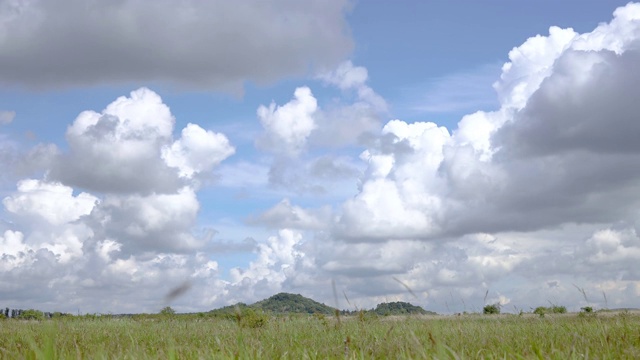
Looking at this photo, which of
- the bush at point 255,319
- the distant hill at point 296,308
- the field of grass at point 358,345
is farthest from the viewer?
the bush at point 255,319

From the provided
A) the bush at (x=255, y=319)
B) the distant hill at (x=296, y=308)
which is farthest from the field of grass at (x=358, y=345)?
the bush at (x=255, y=319)

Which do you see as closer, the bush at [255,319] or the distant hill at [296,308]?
the distant hill at [296,308]

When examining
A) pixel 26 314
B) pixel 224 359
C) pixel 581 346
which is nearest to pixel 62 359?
pixel 224 359

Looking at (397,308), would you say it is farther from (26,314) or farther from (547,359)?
(26,314)

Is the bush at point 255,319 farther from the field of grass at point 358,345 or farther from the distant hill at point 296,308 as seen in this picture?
the field of grass at point 358,345

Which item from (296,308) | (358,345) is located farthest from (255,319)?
(358,345)

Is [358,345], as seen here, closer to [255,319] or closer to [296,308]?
[296,308]

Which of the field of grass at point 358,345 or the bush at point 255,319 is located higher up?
the bush at point 255,319

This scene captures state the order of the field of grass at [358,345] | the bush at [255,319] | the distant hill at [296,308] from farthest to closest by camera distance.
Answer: the bush at [255,319]
the distant hill at [296,308]
the field of grass at [358,345]

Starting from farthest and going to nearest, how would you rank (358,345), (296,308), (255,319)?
(255,319) → (296,308) → (358,345)

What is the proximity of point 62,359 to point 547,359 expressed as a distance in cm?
489

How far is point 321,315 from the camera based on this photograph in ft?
63.6

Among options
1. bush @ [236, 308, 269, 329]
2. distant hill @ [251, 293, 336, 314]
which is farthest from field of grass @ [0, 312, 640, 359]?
bush @ [236, 308, 269, 329]

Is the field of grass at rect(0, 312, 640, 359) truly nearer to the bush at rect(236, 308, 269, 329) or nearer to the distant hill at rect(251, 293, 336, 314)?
the distant hill at rect(251, 293, 336, 314)
